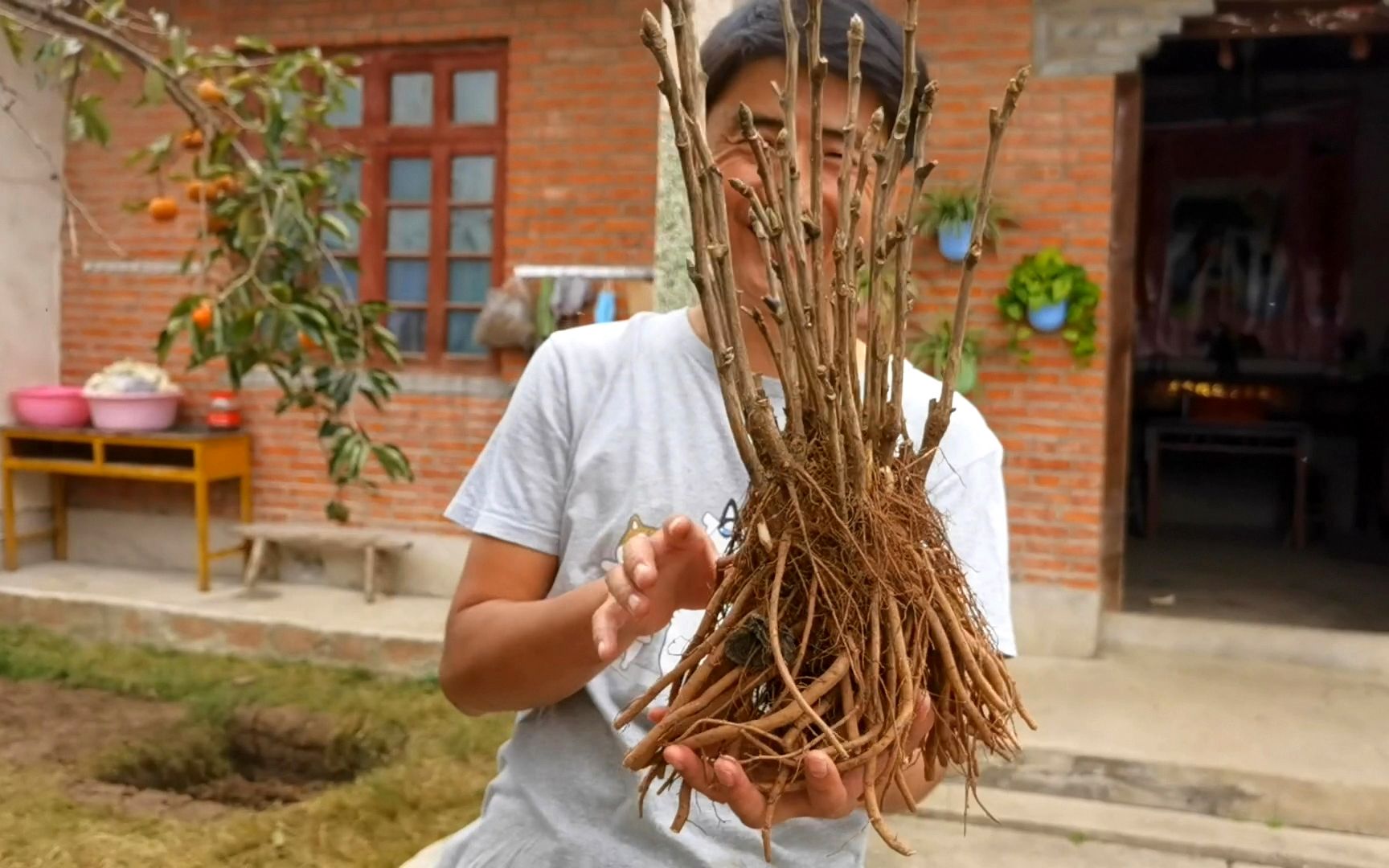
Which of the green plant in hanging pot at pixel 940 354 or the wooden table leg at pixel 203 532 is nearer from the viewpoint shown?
the green plant in hanging pot at pixel 940 354

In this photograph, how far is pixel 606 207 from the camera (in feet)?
17.6

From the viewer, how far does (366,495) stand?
573 centimetres

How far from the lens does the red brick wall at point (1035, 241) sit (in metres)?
4.58

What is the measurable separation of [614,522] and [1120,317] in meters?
4.03

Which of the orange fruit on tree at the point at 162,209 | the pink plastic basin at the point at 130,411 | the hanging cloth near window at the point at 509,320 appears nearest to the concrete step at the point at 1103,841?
the hanging cloth near window at the point at 509,320

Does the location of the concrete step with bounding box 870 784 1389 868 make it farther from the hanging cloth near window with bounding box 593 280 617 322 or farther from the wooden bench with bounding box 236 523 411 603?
the wooden bench with bounding box 236 523 411 603

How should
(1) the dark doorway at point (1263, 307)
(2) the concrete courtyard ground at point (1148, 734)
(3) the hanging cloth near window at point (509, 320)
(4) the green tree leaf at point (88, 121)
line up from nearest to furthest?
(4) the green tree leaf at point (88, 121), (2) the concrete courtyard ground at point (1148, 734), (3) the hanging cloth near window at point (509, 320), (1) the dark doorway at point (1263, 307)

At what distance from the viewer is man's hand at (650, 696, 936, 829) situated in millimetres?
912

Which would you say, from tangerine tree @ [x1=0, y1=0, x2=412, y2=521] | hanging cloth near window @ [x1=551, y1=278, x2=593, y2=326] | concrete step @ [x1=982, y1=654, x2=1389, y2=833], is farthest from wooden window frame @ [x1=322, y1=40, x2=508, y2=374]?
concrete step @ [x1=982, y1=654, x2=1389, y2=833]

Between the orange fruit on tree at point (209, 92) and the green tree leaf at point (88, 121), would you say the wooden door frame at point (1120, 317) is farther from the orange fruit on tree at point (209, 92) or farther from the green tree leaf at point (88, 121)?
the green tree leaf at point (88, 121)

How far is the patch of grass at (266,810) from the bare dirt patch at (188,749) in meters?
0.02

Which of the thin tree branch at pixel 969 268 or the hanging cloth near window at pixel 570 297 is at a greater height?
the hanging cloth near window at pixel 570 297

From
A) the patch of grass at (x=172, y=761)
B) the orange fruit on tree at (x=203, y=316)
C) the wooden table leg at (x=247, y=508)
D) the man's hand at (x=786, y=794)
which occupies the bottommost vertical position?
the patch of grass at (x=172, y=761)

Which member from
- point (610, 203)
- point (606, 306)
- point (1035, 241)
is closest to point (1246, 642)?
point (1035, 241)
